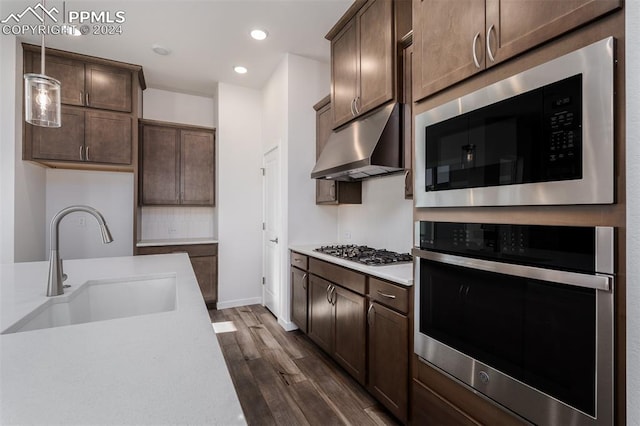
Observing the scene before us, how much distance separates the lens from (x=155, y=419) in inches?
21.0

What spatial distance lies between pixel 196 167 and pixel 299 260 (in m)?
2.20

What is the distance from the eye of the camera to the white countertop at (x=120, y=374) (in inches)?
21.7

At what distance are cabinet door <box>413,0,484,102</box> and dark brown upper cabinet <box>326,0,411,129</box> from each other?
59 centimetres

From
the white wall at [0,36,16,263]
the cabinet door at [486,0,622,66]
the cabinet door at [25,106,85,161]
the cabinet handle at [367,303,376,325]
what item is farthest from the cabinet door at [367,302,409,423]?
the cabinet door at [25,106,85,161]

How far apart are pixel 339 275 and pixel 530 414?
146 cm

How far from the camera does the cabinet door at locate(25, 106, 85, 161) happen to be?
10.4 ft

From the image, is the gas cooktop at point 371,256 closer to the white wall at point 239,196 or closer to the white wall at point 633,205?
the white wall at point 633,205

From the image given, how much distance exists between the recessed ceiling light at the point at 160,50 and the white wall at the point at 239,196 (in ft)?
2.82

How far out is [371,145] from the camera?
217 cm

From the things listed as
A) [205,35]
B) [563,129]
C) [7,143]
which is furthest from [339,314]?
[7,143]

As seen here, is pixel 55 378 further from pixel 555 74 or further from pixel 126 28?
pixel 126 28

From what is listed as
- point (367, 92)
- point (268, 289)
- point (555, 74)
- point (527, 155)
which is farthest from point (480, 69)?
point (268, 289)

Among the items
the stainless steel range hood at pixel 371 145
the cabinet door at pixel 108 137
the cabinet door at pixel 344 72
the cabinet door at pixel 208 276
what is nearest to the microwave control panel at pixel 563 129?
the stainless steel range hood at pixel 371 145

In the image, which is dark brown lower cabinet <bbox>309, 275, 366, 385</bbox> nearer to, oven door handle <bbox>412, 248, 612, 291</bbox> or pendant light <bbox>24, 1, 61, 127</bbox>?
oven door handle <bbox>412, 248, 612, 291</bbox>
